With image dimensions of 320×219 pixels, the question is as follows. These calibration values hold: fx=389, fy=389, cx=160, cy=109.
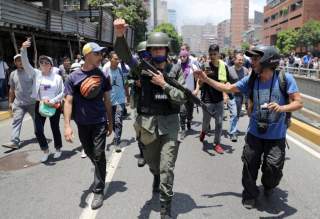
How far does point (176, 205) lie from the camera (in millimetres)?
4461

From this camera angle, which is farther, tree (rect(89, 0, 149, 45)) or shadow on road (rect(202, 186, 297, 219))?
tree (rect(89, 0, 149, 45))

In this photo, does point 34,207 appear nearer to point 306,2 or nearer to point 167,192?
point 167,192

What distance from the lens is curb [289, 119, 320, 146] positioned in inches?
299

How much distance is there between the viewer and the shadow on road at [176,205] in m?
4.24

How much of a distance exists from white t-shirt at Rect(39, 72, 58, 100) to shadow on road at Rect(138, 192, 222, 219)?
267 cm

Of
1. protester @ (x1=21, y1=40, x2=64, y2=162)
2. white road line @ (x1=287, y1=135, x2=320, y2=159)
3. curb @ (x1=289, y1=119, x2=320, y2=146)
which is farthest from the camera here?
curb @ (x1=289, y1=119, x2=320, y2=146)

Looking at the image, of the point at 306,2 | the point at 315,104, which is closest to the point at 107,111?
the point at 315,104

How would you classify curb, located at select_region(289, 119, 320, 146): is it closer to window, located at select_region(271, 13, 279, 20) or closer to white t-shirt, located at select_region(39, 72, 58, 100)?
white t-shirt, located at select_region(39, 72, 58, 100)

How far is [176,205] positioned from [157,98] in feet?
4.28

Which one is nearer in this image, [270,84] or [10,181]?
[270,84]

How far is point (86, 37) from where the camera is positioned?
23.2 metres

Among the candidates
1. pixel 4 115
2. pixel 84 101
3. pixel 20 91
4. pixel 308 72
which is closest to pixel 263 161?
pixel 84 101

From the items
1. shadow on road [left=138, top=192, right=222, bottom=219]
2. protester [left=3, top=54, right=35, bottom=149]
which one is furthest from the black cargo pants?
protester [left=3, top=54, right=35, bottom=149]

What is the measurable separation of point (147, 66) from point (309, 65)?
78.8ft
